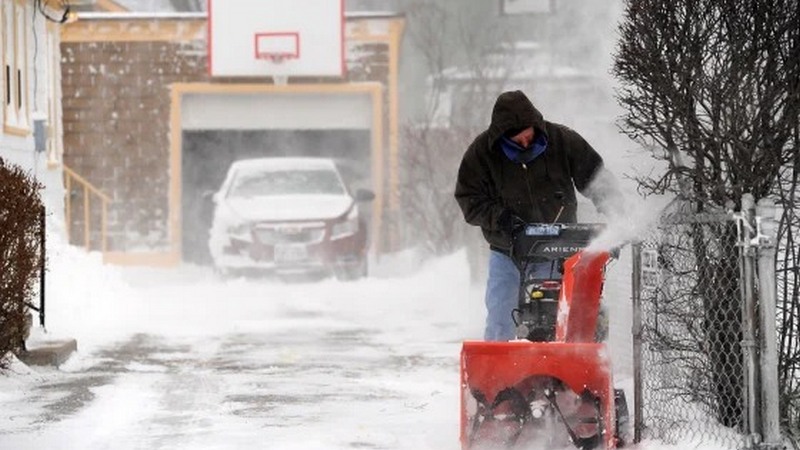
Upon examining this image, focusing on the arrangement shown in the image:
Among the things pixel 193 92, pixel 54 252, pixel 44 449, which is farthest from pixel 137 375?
pixel 193 92

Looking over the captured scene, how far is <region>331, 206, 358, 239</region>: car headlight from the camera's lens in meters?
21.8

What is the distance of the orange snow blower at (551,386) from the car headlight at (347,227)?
14.7 m

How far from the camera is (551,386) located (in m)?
7.01

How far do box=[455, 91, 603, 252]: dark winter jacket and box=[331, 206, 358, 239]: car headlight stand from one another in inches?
528

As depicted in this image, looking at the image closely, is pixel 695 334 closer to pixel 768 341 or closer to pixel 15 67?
pixel 768 341

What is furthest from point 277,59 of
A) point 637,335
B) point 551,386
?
point 551,386

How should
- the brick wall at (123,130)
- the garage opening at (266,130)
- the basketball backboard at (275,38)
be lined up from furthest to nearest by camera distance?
the brick wall at (123,130), the garage opening at (266,130), the basketball backboard at (275,38)

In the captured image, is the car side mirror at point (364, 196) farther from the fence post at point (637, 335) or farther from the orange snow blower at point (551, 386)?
the orange snow blower at point (551, 386)

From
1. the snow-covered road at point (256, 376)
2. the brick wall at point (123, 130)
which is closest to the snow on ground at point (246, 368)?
the snow-covered road at point (256, 376)

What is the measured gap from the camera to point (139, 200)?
1078 inches

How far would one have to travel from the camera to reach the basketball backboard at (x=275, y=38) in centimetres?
2591

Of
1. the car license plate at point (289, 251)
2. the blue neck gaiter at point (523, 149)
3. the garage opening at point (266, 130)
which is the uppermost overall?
the garage opening at point (266, 130)

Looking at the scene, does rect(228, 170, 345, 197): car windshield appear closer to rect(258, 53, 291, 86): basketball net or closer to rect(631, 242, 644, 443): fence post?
rect(258, 53, 291, 86): basketball net

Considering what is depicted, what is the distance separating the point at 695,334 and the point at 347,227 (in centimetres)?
1485
